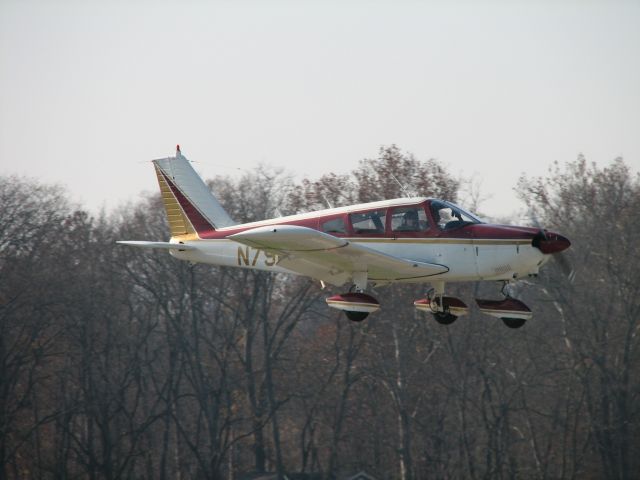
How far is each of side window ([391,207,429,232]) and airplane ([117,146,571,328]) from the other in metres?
0.02

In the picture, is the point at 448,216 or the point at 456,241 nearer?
the point at 456,241

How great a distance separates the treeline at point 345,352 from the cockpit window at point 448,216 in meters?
12.8

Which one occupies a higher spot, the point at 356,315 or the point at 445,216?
the point at 445,216

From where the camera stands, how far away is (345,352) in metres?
32.1

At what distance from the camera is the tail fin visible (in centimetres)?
1845

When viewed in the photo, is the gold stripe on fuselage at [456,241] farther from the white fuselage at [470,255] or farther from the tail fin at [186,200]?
the tail fin at [186,200]

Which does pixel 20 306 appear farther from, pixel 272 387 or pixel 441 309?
pixel 441 309

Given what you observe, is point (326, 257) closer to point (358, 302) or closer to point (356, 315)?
point (358, 302)

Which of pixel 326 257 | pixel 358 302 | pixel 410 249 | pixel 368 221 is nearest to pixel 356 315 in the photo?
pixel 358 302

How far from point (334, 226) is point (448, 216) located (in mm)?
1924

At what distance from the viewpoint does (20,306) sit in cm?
3042

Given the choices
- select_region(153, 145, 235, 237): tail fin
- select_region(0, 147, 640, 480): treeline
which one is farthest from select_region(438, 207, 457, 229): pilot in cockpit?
select_region(0, 147, 640, 480): treeline

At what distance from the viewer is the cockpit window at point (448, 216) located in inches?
599

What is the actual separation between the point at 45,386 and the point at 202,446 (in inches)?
246
